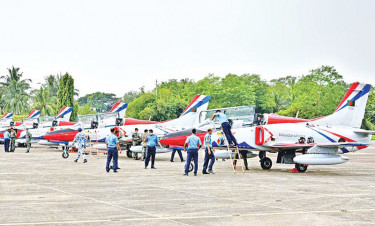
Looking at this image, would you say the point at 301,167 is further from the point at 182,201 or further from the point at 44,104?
the point at 44,104

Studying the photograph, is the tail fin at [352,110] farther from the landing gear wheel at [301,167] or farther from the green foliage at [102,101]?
the green foliage at [102,101]

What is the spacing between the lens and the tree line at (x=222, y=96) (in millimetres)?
62000

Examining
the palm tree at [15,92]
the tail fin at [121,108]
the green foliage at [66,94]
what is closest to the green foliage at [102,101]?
the palm tree at [15,92]

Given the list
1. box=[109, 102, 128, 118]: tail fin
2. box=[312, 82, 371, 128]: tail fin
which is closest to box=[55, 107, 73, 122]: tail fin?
box=[109, 102, 128, 118]: tail fin

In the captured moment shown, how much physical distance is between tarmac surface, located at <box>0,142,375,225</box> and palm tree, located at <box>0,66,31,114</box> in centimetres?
7358

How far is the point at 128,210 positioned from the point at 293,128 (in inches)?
435

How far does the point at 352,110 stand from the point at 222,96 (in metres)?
55.6

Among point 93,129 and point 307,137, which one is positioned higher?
point 93,129

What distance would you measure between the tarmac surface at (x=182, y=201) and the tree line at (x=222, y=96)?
3949 centimetres

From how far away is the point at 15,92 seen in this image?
3401 inches

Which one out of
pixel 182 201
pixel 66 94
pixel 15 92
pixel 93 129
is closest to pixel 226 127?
pixel 182 201

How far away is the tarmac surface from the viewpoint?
7566 mm

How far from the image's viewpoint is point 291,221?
24.5ft

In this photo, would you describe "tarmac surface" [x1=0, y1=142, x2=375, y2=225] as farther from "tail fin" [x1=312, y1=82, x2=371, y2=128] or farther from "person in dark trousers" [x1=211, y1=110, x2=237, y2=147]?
"tail fin" [x1=312, y1=82, x2=371, y2=128]
